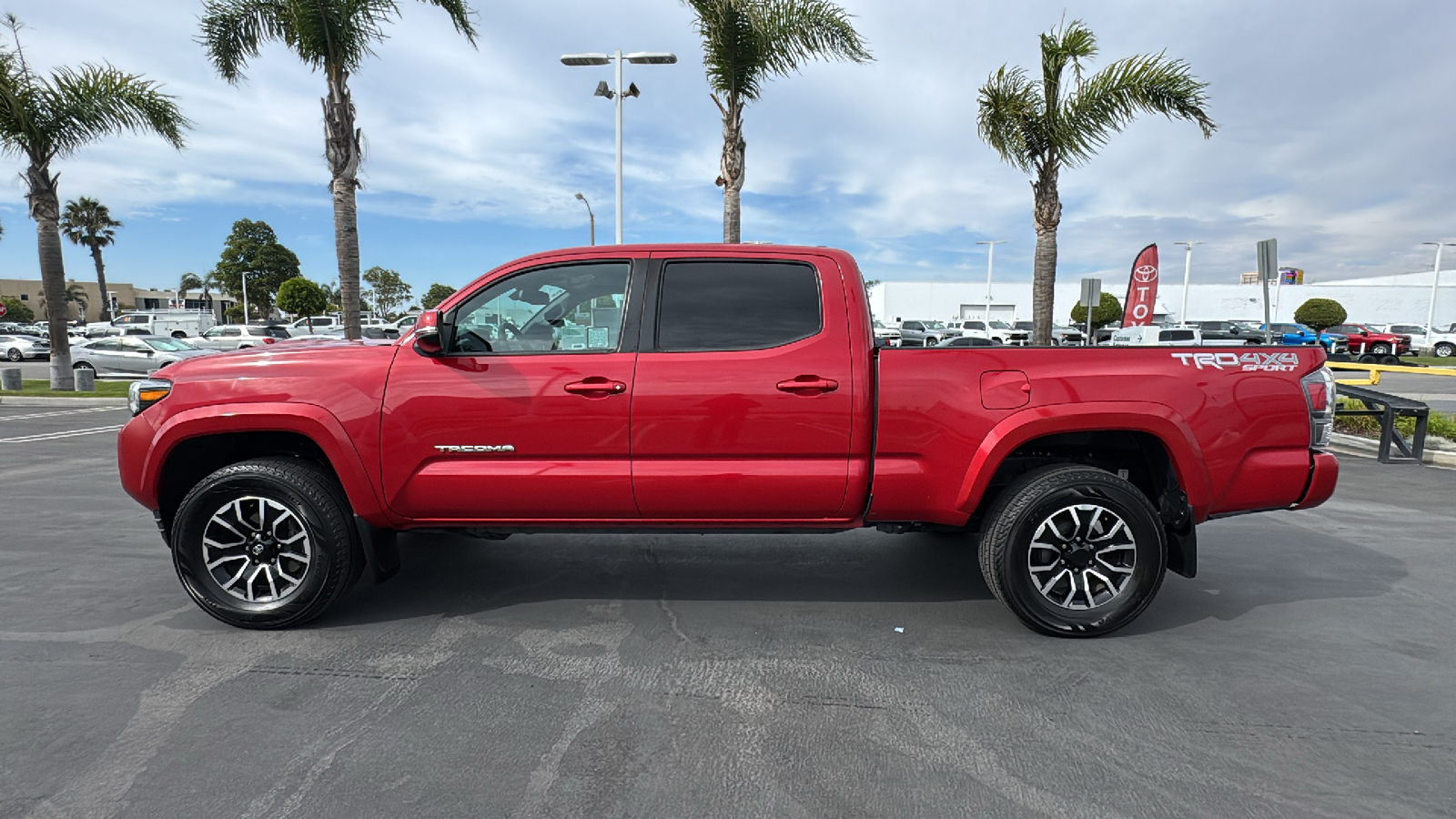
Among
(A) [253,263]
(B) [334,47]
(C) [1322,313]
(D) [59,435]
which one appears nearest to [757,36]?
(B) [334,47]

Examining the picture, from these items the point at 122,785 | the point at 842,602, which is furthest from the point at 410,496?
the point at 842,602

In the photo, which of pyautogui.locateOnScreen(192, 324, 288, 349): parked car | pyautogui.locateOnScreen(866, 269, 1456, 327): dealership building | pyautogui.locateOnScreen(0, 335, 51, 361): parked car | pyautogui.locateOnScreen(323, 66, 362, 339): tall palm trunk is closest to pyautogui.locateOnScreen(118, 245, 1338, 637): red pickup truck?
pyautogui.locateOnScreen(323, 66, 362, 339): tall palm trunk

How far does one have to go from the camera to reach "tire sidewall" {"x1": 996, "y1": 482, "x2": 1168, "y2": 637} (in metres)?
3.67

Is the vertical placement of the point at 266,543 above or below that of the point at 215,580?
above

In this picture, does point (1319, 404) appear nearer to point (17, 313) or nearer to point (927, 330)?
point (927, 330)

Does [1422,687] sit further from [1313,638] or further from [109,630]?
[109,630]

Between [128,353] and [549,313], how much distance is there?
25039 mm

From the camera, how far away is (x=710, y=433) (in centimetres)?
370

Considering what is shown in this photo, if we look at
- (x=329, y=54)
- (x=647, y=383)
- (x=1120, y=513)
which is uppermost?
(x=329, y=54)

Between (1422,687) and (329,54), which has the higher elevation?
(329,54)

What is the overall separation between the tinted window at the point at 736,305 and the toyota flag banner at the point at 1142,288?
1870 centimetres

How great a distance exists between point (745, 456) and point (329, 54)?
13.0 m

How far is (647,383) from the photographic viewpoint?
3695 mm

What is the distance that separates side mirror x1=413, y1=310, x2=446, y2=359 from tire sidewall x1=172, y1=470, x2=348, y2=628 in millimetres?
900
